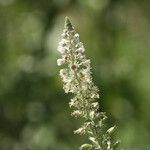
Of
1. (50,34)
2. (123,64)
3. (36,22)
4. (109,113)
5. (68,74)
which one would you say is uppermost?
(36,22)

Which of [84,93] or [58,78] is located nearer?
[84,93]

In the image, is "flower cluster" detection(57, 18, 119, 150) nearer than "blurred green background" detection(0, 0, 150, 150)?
Yes

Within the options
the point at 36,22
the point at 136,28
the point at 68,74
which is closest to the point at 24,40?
the point at 36,22

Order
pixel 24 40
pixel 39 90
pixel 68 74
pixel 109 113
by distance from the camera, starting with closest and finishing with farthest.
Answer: pixel 68 74, pixel 109 113, pixel 39 90, pixel 24 40

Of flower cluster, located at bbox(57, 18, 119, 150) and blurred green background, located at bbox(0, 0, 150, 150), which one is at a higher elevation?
blurred green background, located at bbox(0, 0, 150, 150)

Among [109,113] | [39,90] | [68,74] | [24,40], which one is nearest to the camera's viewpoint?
[68,74]

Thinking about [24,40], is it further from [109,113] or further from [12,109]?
[109,113]

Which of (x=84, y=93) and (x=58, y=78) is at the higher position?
(x=58, y=78)

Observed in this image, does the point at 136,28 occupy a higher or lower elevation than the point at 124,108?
higher
